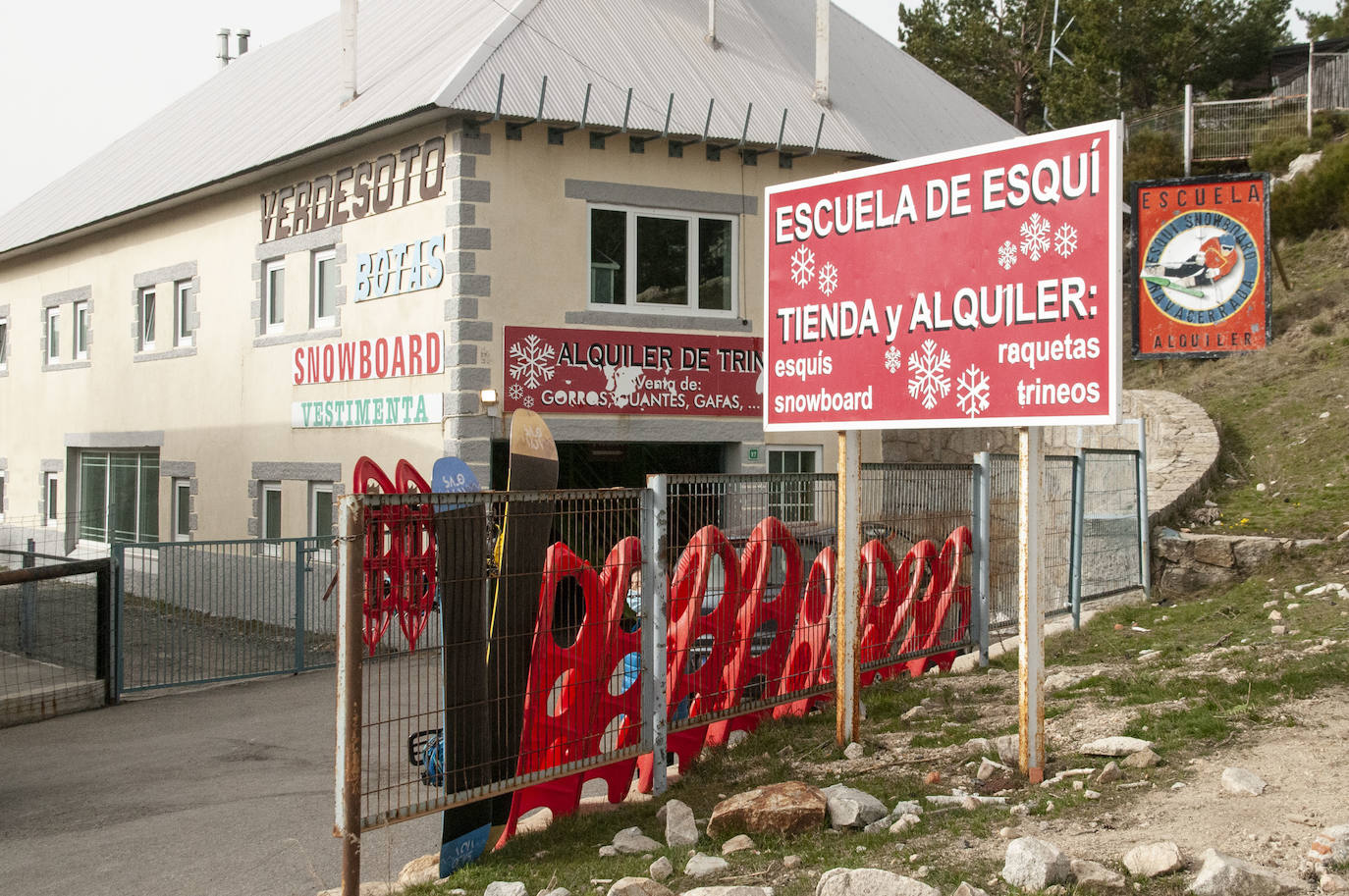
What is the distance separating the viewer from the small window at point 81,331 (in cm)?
2231

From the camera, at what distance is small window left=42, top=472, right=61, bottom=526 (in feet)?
76.1

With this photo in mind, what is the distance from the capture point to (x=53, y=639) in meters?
11.9

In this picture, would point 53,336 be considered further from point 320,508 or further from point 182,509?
point 320,508

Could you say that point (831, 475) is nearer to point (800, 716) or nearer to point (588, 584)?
point (800, 716)

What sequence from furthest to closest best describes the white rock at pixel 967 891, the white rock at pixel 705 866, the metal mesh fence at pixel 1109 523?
the metal mesh fence at pixel 1109 523 < the white rock at pixel 705 866 < the white rock at pixel 967 891

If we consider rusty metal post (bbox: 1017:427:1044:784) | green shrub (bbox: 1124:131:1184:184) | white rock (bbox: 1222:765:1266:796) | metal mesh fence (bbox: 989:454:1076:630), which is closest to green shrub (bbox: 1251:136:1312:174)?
green shrub (bbox: 1124:131:1184:184)

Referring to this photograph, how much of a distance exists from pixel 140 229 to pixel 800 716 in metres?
16.3

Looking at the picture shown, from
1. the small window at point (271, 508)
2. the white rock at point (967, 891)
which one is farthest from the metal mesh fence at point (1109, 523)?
the small window at point (271, 508)

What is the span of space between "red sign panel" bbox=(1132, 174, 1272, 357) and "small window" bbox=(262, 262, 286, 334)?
12040 millimetres

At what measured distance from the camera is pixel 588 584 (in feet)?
20.8

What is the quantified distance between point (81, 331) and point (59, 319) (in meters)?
0.92

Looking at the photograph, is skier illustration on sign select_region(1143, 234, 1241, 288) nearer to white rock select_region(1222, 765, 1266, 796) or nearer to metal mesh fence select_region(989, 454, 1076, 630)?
metal mesh fence select_region(989, 454, 1076, 630)

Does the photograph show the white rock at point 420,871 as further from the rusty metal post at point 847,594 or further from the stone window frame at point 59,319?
the stone window frame at point 59,319

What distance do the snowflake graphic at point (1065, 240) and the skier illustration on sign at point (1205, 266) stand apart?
13348 mm
